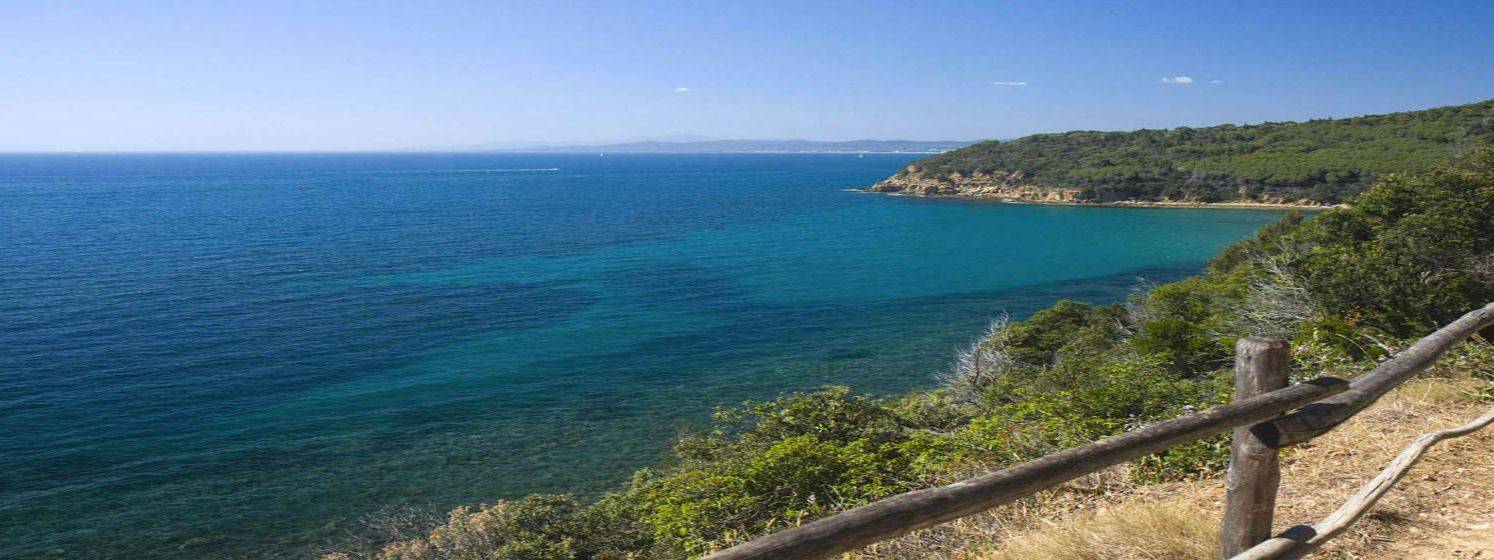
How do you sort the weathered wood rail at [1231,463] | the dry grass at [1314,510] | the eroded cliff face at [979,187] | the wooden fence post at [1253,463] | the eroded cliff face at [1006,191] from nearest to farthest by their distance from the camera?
1. the weathered wood rail at [1231,463]
2. the wooden fence post at [1253,463]
3. the dry grass at [1314,510]
4. the eroded cliff face at [1006,191]
5. the eroded cliff face at [979,187]

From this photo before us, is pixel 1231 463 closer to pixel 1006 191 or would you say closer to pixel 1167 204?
pixel 1167 204

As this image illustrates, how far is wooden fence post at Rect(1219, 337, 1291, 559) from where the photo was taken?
12.4ft

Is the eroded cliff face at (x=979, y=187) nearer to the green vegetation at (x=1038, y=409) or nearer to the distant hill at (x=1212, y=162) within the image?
the distant hill at (x=1212, y=162)

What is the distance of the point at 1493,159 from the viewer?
18.8 metres

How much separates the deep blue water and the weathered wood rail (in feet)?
52.4

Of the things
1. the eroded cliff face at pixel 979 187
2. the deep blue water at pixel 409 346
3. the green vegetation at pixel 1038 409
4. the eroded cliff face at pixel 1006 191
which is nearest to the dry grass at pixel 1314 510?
the green vegetation at pixel 1038 409

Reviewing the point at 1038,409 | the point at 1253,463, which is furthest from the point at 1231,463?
the point at 1038,409

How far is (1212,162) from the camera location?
97.1 metres

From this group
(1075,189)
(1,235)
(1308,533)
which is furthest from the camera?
(1075,189)

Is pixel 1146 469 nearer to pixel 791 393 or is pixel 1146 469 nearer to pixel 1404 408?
pixel 1404 408

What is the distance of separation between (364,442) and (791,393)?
11.6m

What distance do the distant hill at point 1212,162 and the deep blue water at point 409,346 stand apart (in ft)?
67.8

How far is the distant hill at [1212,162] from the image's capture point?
8100 centimetres

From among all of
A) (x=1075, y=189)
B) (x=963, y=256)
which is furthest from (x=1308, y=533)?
(x=1075, y=189)
